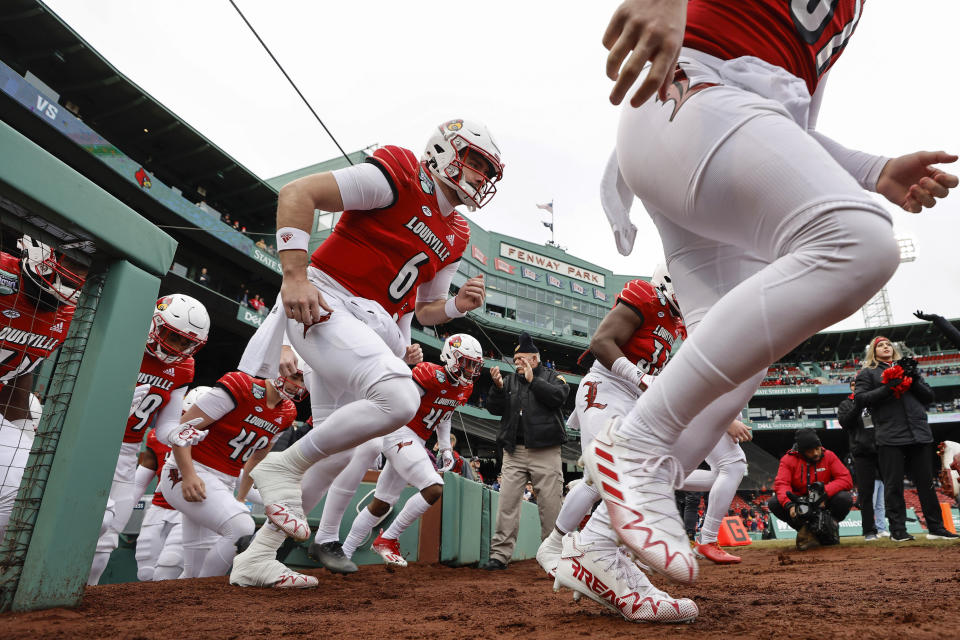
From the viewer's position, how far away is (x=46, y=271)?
8.00 feet

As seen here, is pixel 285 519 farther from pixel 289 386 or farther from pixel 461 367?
pixel 461 367

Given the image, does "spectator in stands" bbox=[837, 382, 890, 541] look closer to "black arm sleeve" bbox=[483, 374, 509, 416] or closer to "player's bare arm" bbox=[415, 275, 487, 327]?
"black arm sleeve" bbox=[483, 374, 509, 416]

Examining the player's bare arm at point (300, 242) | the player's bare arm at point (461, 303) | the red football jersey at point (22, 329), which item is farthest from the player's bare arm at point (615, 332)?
the red football jersey at point (22, 329)

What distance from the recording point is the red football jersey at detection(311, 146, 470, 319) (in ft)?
9.86

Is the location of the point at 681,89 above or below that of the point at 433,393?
above

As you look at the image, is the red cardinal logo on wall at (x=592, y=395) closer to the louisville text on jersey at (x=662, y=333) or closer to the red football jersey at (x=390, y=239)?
the louisville text on jersey at (x=662, y=333)

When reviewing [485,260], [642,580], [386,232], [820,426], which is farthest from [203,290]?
[820,426]

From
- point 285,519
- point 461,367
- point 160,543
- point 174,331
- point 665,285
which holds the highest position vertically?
point 665,285

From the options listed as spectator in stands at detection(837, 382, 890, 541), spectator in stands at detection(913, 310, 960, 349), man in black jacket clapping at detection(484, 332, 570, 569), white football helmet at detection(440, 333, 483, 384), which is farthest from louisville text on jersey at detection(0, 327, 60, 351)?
spectator in stands at detection(837, 382, 890, 541)

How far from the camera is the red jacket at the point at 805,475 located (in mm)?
6613

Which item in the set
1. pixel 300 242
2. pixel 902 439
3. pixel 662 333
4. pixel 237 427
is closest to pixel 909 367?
pixel 902 439

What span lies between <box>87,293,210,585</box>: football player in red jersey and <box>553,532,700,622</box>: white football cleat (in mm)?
3544

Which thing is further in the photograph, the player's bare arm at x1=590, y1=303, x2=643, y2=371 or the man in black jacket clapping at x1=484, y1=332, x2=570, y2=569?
the man in black jacket clapping at x1=484, y1=332, x2=570, y2=569

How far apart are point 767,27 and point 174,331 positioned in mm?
4344
